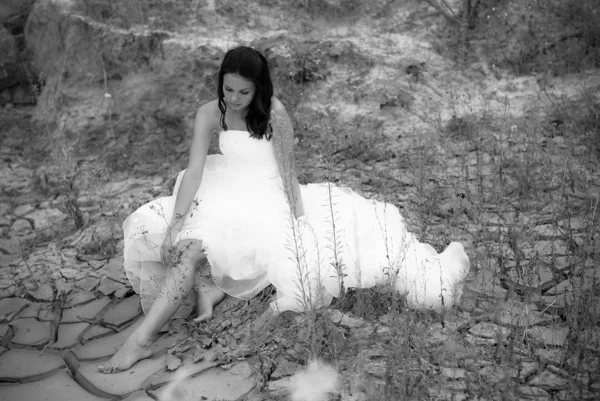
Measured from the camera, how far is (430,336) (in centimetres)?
262

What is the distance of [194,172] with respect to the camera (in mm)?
3266

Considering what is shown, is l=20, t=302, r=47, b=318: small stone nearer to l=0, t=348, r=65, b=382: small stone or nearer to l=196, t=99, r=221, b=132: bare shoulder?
l=0, t=348, r=65, b=382: small stone

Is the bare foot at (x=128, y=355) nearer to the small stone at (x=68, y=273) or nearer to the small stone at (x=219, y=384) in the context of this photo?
the small stone at (x=219, y=384)

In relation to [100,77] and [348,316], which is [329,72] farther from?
[348,316]

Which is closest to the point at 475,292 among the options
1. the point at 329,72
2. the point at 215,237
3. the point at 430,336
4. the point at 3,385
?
→ the point at 430,336

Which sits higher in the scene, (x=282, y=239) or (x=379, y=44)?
(x=379, y=44)

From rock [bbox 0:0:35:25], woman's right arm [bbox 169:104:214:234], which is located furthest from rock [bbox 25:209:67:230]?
rock [bbox 0:0:35:25]

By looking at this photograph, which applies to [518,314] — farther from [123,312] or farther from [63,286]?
[63,286]

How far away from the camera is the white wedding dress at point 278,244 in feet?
9.00

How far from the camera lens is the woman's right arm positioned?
308cm

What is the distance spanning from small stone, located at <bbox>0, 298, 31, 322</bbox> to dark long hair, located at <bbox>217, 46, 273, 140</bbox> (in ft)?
5.49

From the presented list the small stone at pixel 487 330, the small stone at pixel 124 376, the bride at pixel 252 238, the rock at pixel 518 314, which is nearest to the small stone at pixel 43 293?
the bride at pixel 252 238

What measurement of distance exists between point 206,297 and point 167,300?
28cm

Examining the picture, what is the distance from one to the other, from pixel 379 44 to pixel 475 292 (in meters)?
3.17
